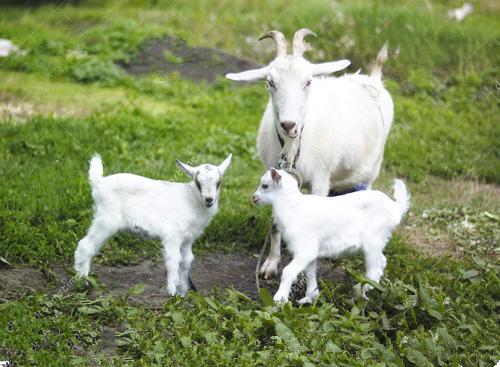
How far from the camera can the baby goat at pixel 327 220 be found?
17.3 ft

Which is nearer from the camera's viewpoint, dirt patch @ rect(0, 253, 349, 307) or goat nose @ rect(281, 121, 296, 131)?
goat nose @ rect(281, 121, 296, 131)

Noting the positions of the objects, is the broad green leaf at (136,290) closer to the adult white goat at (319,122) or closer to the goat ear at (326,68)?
the adult white goat at (319,122)

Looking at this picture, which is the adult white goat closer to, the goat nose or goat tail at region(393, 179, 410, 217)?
the goat nose

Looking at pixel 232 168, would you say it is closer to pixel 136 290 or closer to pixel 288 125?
pixel 288 125

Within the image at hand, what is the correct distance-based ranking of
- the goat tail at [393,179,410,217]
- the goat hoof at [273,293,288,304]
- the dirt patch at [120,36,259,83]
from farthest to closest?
the dirt patch at [120,36,259,83]
the goat tail at [393,179,410,217]
the goat hoof at [273,293,288,304]

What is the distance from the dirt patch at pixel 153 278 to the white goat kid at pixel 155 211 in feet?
1.29

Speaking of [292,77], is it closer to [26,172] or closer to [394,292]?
[394,292]

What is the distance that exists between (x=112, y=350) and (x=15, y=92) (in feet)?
18.9

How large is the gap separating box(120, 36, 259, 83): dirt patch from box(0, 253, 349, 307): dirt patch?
463cm

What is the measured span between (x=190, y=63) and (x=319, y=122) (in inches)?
191

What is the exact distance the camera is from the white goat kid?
527cm

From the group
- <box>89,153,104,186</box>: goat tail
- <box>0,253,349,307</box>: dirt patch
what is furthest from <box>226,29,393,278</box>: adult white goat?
<box>89,153,104,186</box>: goat tail

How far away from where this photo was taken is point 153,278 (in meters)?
6.15

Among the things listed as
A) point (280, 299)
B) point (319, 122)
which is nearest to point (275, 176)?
point (280, 299)
